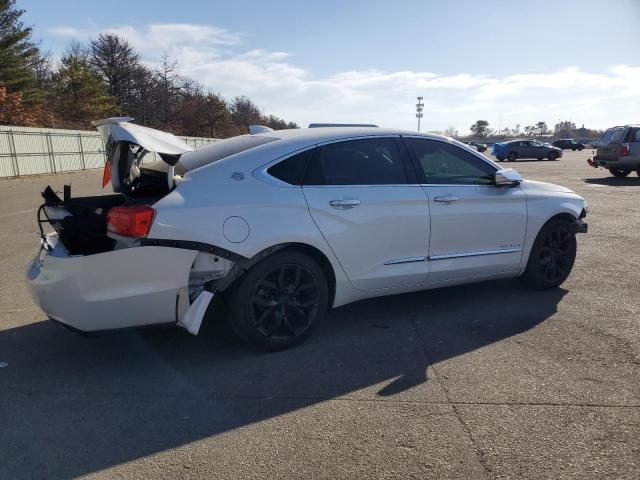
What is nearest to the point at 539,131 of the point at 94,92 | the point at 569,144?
the point at 569,144

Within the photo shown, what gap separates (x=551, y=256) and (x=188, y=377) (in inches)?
151

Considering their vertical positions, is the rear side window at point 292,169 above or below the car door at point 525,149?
above

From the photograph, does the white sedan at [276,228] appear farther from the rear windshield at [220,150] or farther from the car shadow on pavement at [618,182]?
the car shadow on pavement at [618,182]

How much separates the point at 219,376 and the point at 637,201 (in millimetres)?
12880

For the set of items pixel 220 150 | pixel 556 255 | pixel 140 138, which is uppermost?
pixel 140 138

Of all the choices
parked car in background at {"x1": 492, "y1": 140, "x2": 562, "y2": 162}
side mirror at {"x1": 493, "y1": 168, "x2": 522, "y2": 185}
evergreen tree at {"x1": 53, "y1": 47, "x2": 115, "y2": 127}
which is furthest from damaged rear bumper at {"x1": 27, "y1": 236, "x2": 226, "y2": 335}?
evergreen tree at {"x1": 53, "y1": 47, "x2": 115, "y2": 127}

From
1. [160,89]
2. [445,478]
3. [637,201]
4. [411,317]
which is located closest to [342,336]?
[411,317]

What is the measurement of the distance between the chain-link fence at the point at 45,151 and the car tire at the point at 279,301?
58.2ft

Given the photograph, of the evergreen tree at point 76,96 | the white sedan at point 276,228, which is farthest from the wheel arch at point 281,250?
the evergreen tree at point 76,96

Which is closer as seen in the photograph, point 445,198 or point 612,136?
point 445,198

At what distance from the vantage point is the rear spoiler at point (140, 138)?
11.9 ft

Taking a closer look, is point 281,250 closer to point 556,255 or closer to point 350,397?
point 350,397

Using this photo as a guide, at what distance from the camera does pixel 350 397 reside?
10.7 ft

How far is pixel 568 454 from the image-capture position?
2.65m
